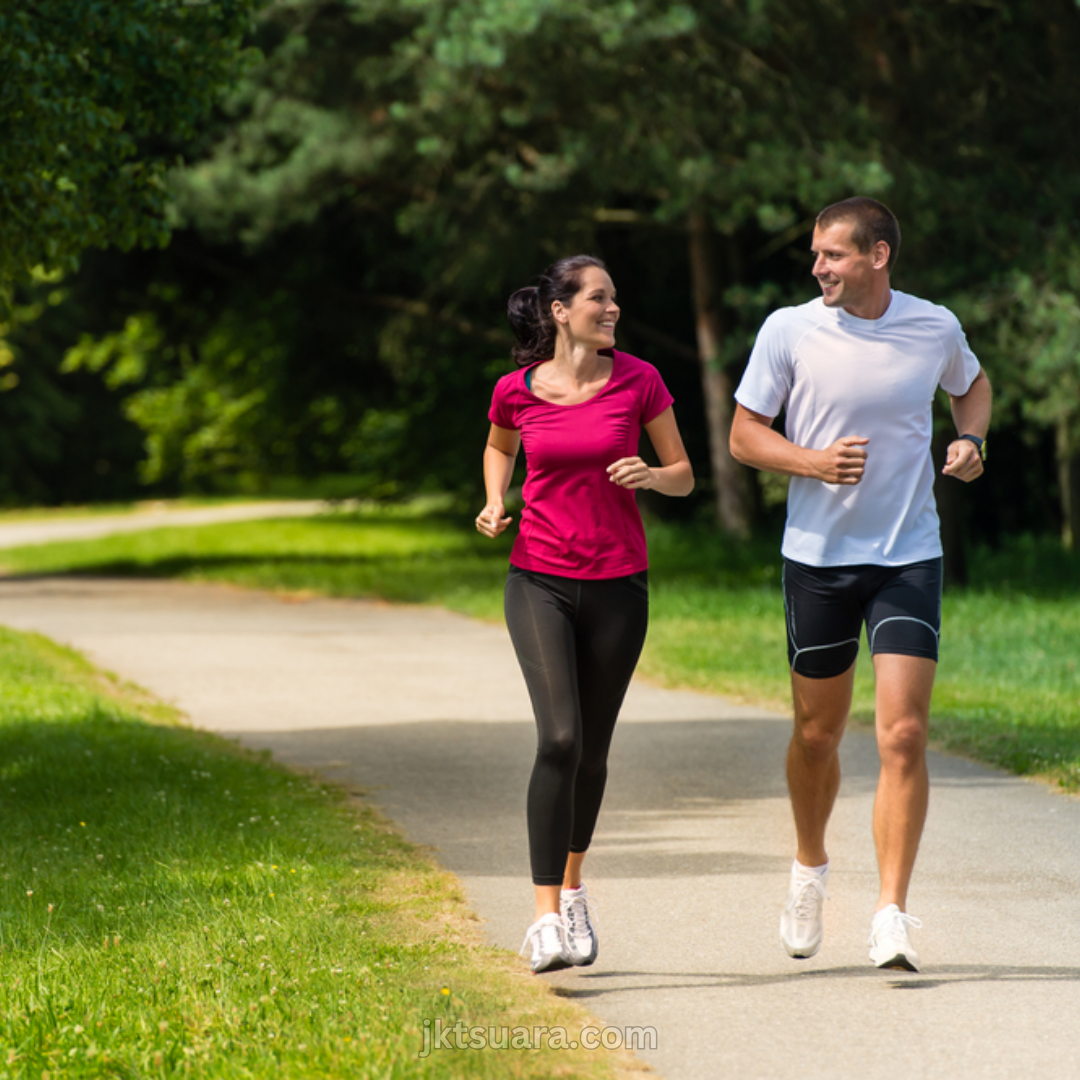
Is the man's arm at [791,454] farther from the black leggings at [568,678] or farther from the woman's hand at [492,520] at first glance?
the woman's hand at [492,520]

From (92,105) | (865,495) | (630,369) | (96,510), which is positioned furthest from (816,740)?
(96,510)

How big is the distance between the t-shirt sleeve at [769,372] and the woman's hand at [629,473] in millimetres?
388

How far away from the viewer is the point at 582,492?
181 inches

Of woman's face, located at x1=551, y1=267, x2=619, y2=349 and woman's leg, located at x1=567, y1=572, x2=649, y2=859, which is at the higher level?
woman's face, located at x1=551, y1=267, x2=619, y2=349

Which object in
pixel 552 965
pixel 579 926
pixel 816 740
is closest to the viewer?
pixel 552 965

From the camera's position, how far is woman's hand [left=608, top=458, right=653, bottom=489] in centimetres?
446

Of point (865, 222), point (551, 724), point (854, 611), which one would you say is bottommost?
point (551, 724)

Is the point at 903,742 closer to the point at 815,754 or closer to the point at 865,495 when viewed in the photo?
the point at 815,754

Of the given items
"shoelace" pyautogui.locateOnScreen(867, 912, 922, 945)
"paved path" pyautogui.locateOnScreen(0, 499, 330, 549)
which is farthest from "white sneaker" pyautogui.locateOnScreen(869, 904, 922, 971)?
"paved path" pyautogui.locateOnScreen(0, 499, 330, 549)

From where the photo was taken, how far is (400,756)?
8453 millimetres

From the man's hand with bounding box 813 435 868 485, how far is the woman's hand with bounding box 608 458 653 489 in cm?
49

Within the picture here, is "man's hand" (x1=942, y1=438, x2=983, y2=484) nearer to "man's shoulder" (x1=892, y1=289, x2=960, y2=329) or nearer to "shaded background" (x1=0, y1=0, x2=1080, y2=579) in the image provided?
"man's shoulder" (x1=892, y1=289, x2=960, y2=329)

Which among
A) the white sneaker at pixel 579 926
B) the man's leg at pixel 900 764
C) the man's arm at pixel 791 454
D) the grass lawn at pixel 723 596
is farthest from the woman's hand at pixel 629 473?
the grass lawn at pixel 723 596

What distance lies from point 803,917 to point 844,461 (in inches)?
53.0
